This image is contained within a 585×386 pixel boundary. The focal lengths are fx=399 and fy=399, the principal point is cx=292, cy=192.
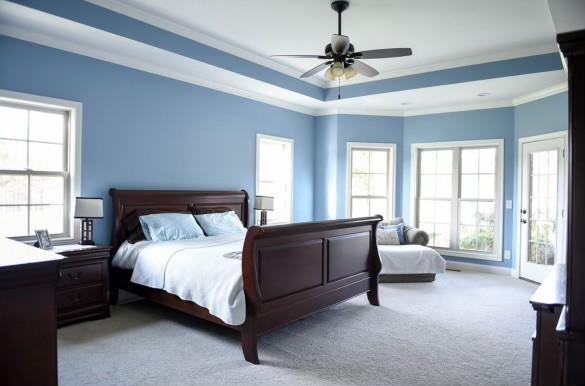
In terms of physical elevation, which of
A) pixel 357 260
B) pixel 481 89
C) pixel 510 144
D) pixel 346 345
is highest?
pixel 481 89

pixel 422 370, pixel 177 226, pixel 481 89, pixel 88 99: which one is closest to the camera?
pixel 422 370

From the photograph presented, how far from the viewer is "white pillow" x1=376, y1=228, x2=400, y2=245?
19.1 ft

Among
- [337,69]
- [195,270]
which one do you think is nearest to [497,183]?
[337,69]

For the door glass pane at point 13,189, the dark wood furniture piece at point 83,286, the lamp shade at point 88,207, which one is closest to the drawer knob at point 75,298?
the dark wood furniture piece at point 83,286

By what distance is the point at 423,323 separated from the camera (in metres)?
3.81

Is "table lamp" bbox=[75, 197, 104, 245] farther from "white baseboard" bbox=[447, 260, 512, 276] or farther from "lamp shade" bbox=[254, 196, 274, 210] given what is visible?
"white baseboard" bbox=[447, 260, 512, 276]

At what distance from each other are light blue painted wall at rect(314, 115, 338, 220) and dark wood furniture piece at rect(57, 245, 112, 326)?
4009mm

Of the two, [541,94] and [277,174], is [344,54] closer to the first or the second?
[277,174]

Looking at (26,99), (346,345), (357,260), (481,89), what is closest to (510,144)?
(481,89)

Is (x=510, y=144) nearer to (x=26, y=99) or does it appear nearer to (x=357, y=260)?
(x=357, y=260)

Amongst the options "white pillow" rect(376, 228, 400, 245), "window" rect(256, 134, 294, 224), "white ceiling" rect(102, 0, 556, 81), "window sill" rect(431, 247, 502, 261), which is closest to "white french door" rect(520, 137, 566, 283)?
"window sill" rect(431, 247, 502, 261)

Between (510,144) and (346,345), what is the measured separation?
4.42m

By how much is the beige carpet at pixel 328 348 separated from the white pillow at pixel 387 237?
1498mm

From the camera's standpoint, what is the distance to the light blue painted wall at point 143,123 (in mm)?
3814
